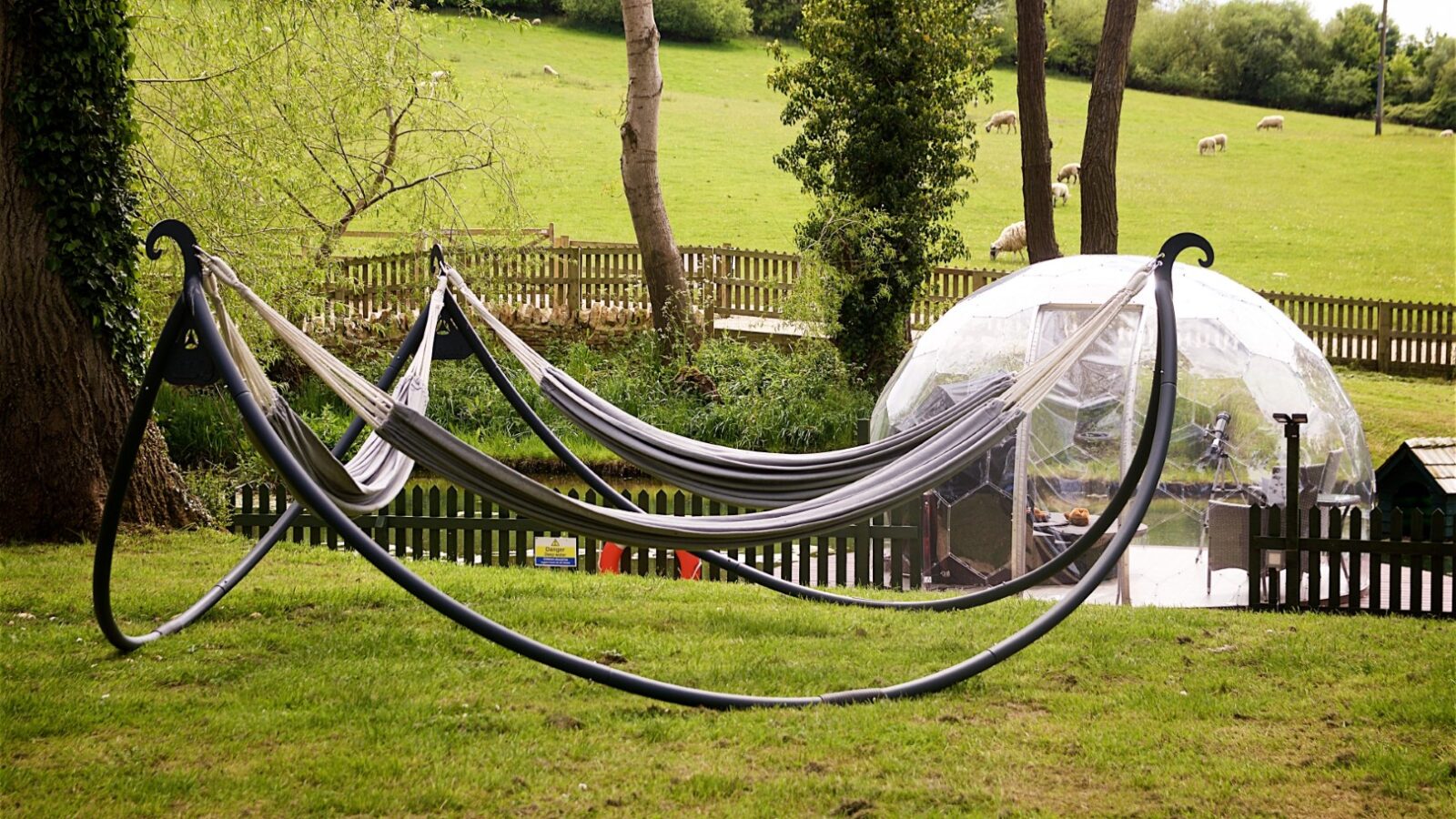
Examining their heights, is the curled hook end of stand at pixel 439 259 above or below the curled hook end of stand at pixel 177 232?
above

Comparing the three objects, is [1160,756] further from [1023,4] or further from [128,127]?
[1023,4]

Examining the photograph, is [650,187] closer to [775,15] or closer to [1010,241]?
[1010,241]

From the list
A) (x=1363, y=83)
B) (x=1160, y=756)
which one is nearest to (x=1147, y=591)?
(x=1160, y=756)

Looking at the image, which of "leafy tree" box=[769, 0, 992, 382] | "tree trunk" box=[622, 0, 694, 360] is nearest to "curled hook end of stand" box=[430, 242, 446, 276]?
"tree trunk" box=[622, 0, 694, 360]

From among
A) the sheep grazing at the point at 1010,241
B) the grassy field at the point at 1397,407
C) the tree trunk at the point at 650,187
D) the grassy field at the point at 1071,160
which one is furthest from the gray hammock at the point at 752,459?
the sheep grazing at the point at 1010,241

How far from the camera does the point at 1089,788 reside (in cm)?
379

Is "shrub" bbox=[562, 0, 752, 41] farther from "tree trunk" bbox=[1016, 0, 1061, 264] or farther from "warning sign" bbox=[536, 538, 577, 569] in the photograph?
"warning sign" bbox=[536, 538, 577, 569]

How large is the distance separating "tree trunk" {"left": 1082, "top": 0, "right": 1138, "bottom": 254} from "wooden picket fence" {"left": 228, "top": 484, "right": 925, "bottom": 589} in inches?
214

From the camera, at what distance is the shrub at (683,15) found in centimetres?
4112

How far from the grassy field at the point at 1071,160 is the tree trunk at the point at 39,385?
44.7ft

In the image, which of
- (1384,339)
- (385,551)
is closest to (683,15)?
(1384,339)

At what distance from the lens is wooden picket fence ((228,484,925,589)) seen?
7.36m

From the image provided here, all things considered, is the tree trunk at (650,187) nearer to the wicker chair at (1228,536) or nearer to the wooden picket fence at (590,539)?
the wooden picket fence at (590,539)

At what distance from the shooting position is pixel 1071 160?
33.4 metres
